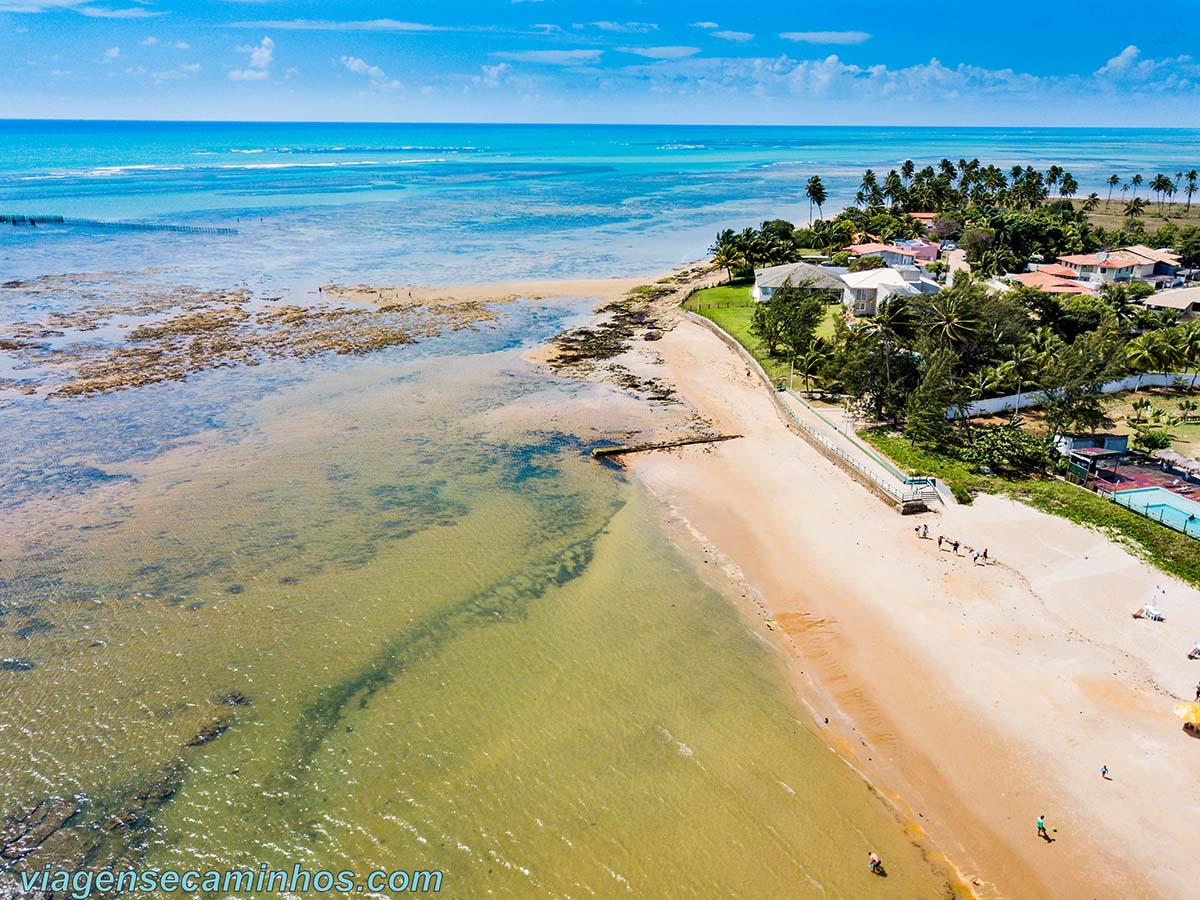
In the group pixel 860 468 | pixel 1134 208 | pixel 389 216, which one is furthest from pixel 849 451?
pixel 389 216

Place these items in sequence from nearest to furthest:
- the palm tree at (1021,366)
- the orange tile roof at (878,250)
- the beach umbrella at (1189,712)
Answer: the beach umbrella at (1189,712)
the palm tree at (1021,366)
the orange tile roof at (878,250)

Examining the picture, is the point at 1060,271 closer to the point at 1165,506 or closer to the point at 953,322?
the point at 953,322

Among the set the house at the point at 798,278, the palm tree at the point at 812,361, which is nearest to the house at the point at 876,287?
→ the house at the point at 798,278

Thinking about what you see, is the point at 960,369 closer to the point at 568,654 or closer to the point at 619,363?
the point at 619,363

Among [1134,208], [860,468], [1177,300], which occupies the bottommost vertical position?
[860,468]

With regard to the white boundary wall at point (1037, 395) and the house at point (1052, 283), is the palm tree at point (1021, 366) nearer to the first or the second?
the white boundary wall at point (1037, 395)

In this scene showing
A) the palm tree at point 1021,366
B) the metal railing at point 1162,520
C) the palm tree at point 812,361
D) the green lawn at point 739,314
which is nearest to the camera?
the metal railing at point 1162,520
